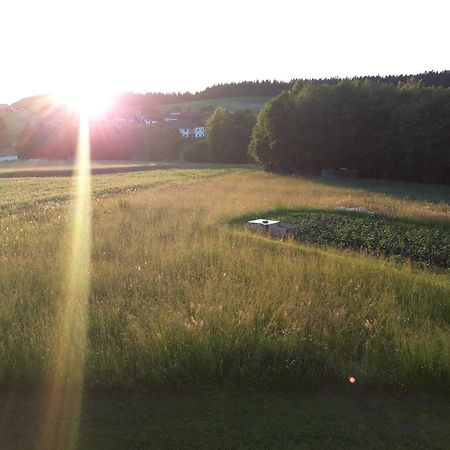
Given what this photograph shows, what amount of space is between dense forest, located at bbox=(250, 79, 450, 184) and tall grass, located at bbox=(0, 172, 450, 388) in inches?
1329

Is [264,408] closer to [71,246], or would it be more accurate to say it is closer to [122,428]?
[122,428]

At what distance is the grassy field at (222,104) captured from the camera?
462 feet

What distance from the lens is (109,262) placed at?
964 centimetres

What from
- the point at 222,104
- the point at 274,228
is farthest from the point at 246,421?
the point at 222,104

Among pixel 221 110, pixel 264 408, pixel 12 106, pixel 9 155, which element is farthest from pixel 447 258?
pixel 12 106

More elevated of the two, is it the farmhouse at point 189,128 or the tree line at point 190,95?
the tree line at point 190,95

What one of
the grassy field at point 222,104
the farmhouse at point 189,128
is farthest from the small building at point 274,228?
the grassy field at point 222,104

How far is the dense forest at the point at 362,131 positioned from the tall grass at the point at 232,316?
3376 cm

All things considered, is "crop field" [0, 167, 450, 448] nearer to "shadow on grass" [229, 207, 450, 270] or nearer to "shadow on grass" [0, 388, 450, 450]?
"shadow on grass" [0, 388, 450, 450]

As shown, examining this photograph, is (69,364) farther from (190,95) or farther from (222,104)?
(190,95)

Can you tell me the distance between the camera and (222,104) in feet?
488

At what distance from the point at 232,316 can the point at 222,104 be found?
14781 cm

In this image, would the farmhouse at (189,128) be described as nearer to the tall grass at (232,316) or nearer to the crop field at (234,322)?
the tall grass at (232,316)

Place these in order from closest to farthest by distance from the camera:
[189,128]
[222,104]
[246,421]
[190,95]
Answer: [246,421], [189,128], [222,104], [190,95]
